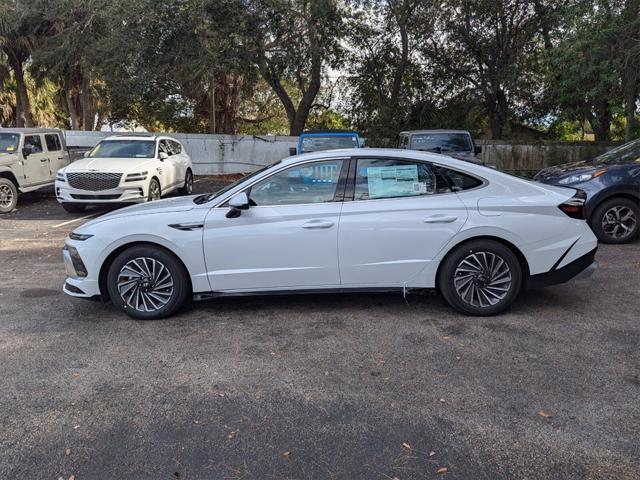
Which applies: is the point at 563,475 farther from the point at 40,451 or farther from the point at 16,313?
the point at 16,313

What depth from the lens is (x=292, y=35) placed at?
17.4 metres

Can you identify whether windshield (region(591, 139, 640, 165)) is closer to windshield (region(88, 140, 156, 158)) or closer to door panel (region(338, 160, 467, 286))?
door panel (region(338, 160, 467, 286))

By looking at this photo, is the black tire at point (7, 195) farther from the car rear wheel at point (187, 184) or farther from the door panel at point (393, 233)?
the door panel at point (393, 233)

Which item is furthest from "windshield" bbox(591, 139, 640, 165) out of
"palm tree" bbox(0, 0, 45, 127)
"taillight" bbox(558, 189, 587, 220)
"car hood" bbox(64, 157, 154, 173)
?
"palm tree" bbox(0, 0, 45, 127)

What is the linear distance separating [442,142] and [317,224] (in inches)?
321

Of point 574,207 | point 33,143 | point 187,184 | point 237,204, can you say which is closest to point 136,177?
point 187,184

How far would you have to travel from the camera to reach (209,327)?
4.86 metres

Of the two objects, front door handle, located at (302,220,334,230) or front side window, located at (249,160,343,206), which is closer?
front door handle, located at (302,220,334,230)

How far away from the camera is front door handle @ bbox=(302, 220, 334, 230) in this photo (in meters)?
4.86

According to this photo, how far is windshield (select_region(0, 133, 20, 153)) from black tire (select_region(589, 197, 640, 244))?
1189 cm

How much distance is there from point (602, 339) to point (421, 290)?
1.54 metres

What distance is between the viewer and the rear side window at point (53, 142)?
13.3 metres

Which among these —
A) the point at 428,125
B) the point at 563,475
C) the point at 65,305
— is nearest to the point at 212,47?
the point at 428,125

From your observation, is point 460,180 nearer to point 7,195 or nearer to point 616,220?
point 616,220
